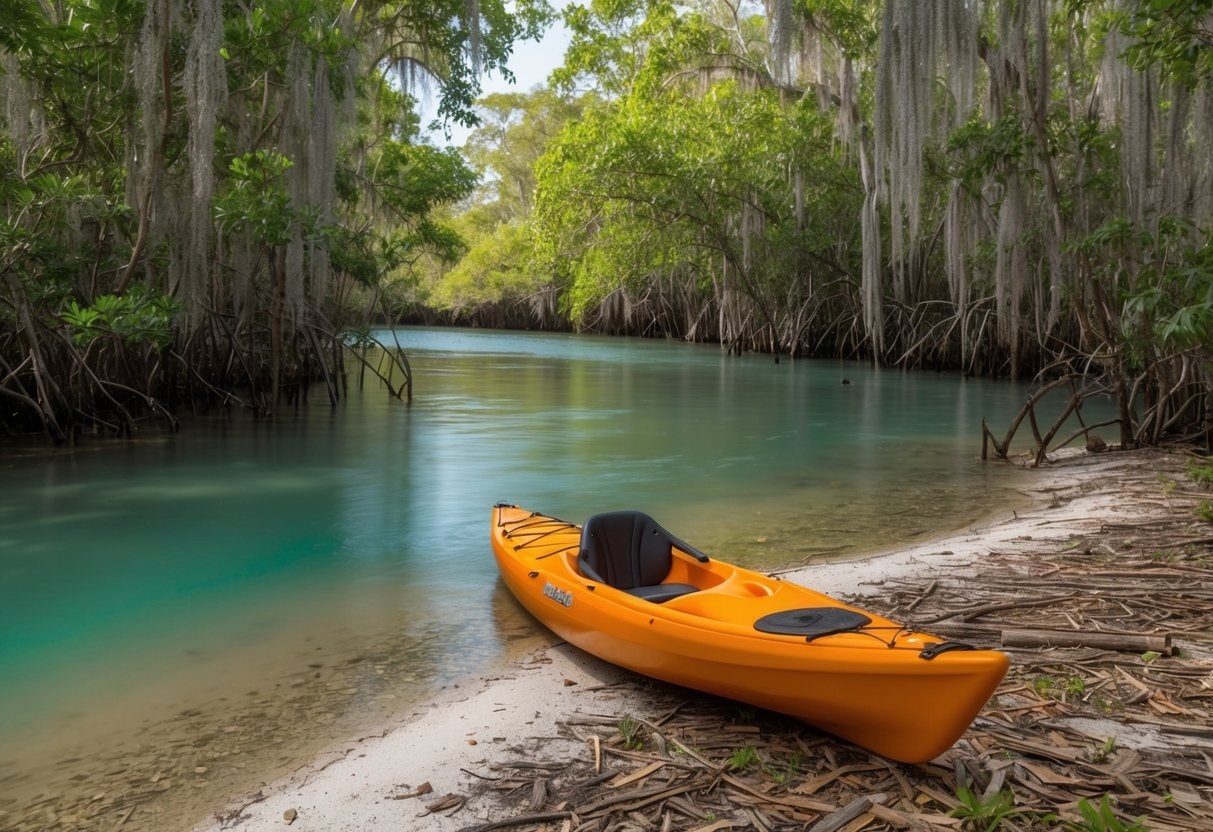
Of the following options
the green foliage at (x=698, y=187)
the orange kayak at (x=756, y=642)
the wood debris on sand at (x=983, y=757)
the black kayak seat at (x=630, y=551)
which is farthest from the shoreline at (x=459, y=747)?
the green foliage at (x=698, y=187)

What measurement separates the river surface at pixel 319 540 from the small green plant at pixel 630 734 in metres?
0.97

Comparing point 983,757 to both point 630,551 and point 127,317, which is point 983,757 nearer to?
point 630,551

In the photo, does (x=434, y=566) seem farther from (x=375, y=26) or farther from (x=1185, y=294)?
(x=375, y=26)

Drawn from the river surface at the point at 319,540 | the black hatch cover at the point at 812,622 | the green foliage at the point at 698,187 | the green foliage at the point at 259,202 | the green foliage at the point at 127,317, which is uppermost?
the green foliage at the point at 698,187

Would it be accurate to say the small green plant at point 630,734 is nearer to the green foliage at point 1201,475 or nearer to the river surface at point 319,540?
the river surface at point 319,540

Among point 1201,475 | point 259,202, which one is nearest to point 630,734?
point 1201,475

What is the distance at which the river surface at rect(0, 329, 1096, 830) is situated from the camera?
11.2ft

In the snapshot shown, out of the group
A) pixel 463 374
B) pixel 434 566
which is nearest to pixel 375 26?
pixel 463 374

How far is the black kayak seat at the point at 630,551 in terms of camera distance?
4.38m

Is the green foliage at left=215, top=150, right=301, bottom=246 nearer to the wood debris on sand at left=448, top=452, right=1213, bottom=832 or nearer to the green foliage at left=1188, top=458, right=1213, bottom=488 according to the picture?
the wood debris on sand at left=448, top=452, right=1213, bottom=832

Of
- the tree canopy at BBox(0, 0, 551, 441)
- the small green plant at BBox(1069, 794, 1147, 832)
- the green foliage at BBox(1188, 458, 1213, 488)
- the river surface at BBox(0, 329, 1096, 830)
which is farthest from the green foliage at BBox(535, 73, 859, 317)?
the small green plant at BBox(1069, 794, 1147, 832)

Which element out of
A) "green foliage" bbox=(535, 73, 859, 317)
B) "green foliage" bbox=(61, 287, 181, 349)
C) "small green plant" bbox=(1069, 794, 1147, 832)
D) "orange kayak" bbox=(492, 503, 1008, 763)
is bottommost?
"small green plant" bbox=(1069, 794, 1147, 832)

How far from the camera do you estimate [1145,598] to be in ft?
13.6

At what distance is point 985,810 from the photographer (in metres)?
2.44
